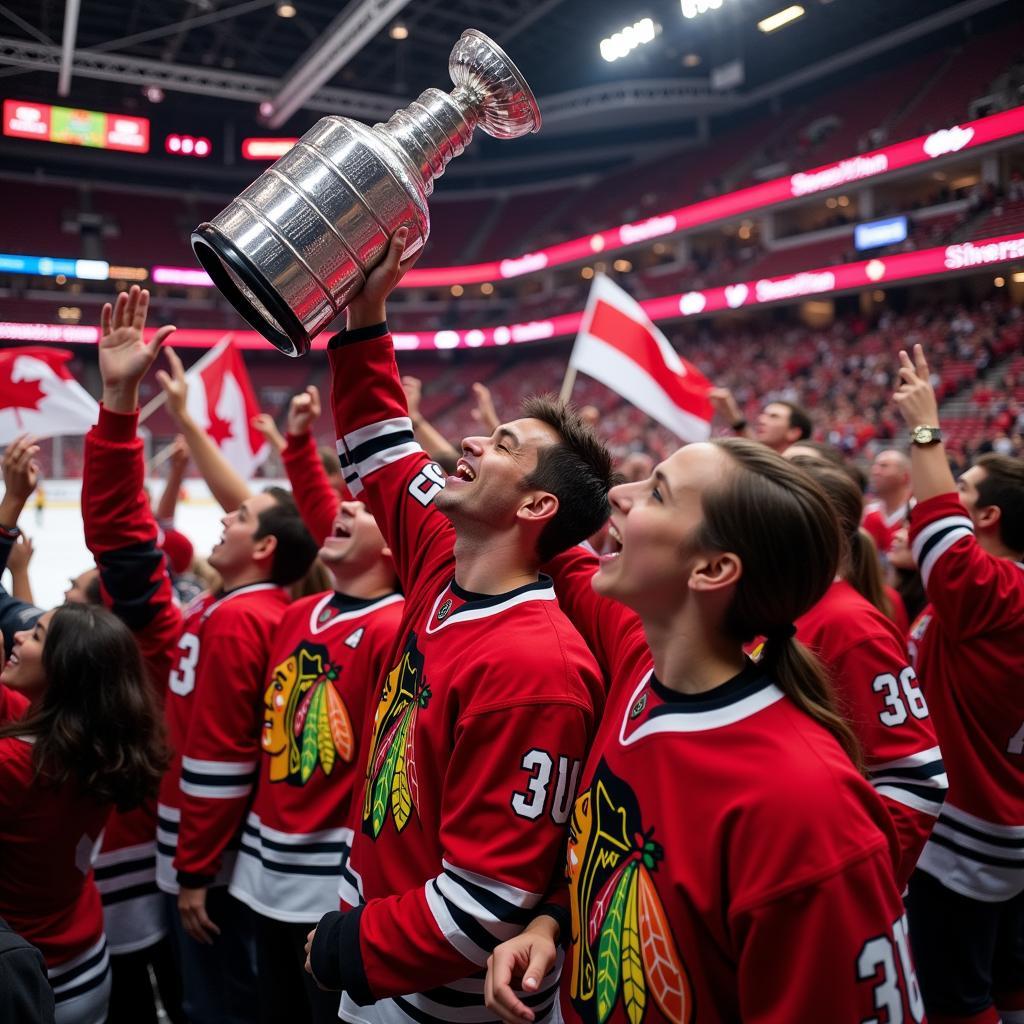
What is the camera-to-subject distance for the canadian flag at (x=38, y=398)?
4.01 meters

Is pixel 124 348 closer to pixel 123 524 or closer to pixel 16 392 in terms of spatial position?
pixel 123 524

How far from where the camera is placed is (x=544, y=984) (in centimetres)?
141

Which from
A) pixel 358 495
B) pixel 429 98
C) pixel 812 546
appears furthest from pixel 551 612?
pixel 429 98

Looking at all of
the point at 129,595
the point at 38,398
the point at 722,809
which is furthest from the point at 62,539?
the point at 722,809

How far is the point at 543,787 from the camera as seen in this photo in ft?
4.67

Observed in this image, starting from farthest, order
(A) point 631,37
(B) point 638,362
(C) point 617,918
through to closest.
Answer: (A) point 631,37, (B) point 638,362, (C) point 617,918

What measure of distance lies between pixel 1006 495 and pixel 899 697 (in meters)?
1.09

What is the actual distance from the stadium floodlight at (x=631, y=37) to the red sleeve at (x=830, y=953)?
54.6 feet

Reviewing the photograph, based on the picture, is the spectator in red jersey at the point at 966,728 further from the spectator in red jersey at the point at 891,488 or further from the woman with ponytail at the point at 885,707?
the spectator in red jersey at the point at 891,488

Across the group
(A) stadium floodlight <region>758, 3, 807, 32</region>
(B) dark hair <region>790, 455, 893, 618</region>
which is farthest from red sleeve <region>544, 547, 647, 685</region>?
(A) stadium floodlight <region>758, 3, 807, 32</region>

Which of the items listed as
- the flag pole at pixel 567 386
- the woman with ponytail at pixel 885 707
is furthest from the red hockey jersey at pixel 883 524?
the woman with ponytail at pixel 885 707

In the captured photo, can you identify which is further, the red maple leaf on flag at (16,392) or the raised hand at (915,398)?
the red maple leaf on flag at (16,392)

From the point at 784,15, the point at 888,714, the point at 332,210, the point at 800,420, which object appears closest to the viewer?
the point at 332,210

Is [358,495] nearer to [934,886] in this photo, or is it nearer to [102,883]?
[102,883]
